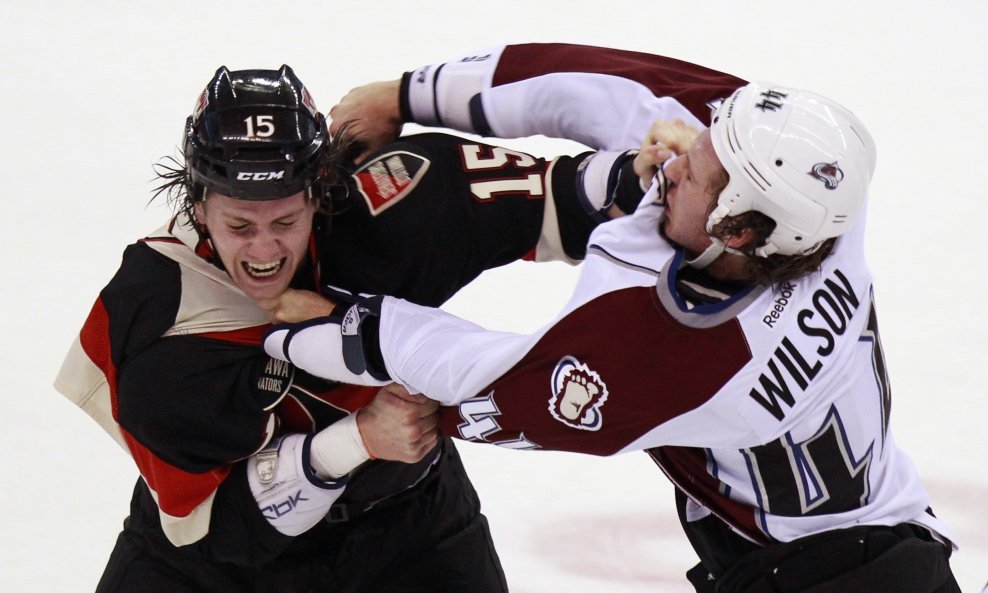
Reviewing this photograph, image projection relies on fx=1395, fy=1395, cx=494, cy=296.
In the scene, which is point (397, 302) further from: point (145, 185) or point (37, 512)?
point (145, 185)

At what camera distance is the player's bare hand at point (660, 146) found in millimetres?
3086

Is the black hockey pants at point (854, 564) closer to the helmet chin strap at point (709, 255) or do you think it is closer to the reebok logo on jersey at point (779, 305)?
the reebok logo on jersey at point (779, 305)

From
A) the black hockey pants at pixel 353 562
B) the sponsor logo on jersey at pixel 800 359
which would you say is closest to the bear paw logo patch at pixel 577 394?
the sponsor logo on jersey at pixel 800 359

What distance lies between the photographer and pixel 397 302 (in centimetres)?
316

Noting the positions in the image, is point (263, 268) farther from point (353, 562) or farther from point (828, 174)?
point (828, 174)

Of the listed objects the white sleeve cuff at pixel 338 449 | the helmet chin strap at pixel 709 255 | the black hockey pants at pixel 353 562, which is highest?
the helmet chin strap at pixel 709 255

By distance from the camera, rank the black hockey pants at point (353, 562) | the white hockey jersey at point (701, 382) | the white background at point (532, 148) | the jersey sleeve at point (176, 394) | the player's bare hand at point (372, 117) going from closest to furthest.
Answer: the white hockey jersey at point (701, 382), the jersey sleeve at point (176, 394), the black hockey pants at point (353, 562), the player's bare hand at point (372, 117), the white background at point (532, 148)

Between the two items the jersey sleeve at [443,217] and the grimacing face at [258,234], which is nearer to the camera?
the grimacing face at [258,234]

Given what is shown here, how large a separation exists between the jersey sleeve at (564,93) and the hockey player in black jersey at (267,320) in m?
0.16

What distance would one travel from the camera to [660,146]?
3.10 metres

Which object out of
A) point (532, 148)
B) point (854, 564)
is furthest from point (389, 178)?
point (532, 148)

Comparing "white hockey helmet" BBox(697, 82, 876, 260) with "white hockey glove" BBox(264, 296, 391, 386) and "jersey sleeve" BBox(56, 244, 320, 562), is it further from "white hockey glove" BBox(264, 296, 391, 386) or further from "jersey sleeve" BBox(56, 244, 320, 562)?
"jersey sleeve" BBox(56, 244, 320, 562)

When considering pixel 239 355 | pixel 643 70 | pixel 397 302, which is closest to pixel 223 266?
pixel 239 355

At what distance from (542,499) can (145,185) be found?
2385 mm
